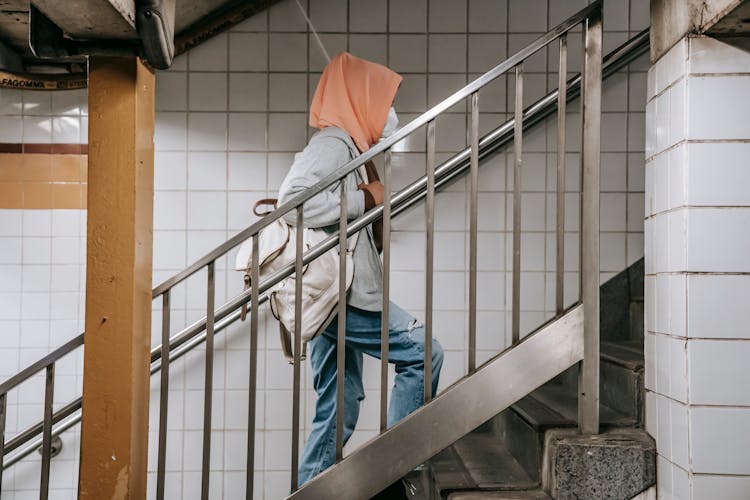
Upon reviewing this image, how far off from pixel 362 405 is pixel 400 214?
0.92 meters

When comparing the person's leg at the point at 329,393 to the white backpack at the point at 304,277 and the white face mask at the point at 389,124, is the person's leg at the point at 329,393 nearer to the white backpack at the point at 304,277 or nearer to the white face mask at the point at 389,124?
the white backpack at the point at 304,277

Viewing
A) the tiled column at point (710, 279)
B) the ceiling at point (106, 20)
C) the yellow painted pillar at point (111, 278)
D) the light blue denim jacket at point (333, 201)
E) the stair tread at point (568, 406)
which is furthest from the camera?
the light blue denim jacket at point (333, 201)

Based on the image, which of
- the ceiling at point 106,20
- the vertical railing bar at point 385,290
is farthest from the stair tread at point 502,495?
the ceiling at point 106,20

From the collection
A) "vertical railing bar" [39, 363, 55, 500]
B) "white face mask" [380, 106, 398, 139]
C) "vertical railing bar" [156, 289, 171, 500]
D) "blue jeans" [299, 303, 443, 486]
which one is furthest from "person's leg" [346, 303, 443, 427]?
"vertical railing bar" [39, 363, 55, 500]

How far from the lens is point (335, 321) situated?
7.22ft

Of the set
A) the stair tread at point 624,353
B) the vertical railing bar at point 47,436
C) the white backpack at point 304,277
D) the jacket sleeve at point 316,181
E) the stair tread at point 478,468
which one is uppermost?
the jacket sleeve at point 316,181

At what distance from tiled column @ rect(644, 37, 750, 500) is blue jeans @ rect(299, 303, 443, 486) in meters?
0.78

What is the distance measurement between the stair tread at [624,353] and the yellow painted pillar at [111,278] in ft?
5.18

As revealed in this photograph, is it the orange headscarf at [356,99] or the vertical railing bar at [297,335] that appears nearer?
the vertical railing bar at [297,335]

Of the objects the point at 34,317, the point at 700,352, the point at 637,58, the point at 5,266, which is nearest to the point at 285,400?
the point at 34,317

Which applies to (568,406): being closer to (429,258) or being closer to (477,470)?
(477,470)

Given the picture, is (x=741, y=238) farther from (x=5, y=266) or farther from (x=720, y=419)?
(x=5, y=266)

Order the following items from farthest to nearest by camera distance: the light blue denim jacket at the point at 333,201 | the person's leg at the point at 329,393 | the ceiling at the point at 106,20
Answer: the person's leg at the point at 329,393 → the light blue denim jacket at the point at 333,201 → the ceiling at the point at 106,20

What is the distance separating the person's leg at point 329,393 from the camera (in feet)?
7.23
